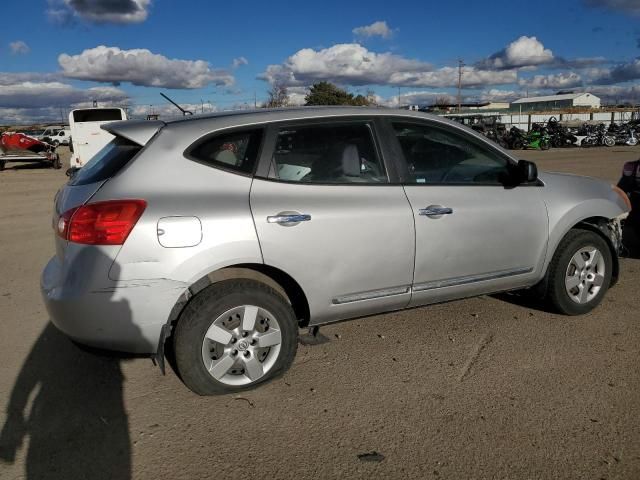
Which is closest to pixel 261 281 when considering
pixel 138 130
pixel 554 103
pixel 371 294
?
pixel 371 294

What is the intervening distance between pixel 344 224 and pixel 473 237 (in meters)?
1.05

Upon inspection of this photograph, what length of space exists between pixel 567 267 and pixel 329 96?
171 ft

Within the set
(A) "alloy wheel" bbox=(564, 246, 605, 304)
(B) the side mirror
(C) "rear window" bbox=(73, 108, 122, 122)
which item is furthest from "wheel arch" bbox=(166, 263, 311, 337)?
(C) "rear window" bbox=(73, 108, 122, 122)

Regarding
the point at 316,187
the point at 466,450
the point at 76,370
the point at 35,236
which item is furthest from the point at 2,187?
the point at 466,450

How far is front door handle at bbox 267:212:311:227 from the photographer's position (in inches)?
125

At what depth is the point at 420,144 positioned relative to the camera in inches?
152

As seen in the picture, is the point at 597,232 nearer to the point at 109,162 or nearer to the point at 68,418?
the point at 109,162

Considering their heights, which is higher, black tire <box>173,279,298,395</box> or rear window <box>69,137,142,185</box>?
rear window <box>69,137,142,185</box>

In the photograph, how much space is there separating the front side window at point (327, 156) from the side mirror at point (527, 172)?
1.12m

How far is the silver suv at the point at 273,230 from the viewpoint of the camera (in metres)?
2.96

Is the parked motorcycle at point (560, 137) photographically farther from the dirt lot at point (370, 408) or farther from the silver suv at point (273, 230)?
the silver suv at point (273, 230)

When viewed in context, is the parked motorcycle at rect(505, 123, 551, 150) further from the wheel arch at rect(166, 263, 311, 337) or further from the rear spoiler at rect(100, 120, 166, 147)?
the rear spoiler at rect(100, 120, 166, 147)

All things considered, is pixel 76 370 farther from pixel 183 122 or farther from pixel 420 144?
pixel 420 144

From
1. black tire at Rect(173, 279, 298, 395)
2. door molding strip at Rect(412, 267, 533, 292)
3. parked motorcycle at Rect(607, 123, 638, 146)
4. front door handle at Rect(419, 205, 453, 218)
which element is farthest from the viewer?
parked motorcycle at Rect(607, 123, 638, 146)
